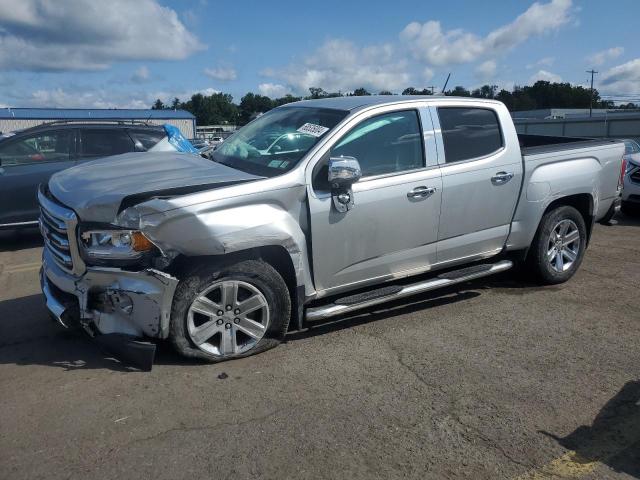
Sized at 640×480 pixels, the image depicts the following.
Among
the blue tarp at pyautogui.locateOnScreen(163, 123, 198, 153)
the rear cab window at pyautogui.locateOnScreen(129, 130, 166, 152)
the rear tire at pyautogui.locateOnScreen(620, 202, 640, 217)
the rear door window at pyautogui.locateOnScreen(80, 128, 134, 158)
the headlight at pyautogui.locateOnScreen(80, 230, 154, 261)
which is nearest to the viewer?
the headlight at pyautogui.locateOnScreen(80, 230, 154, 261)

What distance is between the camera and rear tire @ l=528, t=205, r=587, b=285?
569cm

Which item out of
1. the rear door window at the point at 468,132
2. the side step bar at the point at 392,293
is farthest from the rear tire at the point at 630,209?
the rear door window at the point at 468,132

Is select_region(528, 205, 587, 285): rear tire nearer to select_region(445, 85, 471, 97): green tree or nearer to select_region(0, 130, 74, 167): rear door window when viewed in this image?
select_region(445, 85, 471, 97): green tree

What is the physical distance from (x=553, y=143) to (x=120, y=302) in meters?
5.17

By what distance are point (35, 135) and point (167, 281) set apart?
571 cm

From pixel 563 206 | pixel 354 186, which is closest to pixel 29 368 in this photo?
pixel 354 186

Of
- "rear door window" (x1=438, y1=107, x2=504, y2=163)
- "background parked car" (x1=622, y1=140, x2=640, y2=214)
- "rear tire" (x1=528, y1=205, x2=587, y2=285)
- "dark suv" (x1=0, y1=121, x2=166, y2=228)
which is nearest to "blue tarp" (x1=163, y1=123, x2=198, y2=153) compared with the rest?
"dark suv" (x1=0, y1=121, x2=166, y2=228)

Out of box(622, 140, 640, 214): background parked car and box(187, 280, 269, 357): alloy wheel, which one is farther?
box(622, 140, 640, 214): background parked car

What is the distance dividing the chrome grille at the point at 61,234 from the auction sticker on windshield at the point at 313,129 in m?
1.87

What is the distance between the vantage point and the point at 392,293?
4.55 m

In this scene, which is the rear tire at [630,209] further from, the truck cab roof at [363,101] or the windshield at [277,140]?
the windshield at [277,140]

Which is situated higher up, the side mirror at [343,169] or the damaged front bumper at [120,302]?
the side mirror at [343,169]

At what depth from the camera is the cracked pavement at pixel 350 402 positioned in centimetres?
293

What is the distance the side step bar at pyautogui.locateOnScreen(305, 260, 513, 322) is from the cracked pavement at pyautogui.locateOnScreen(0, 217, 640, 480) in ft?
0.99
